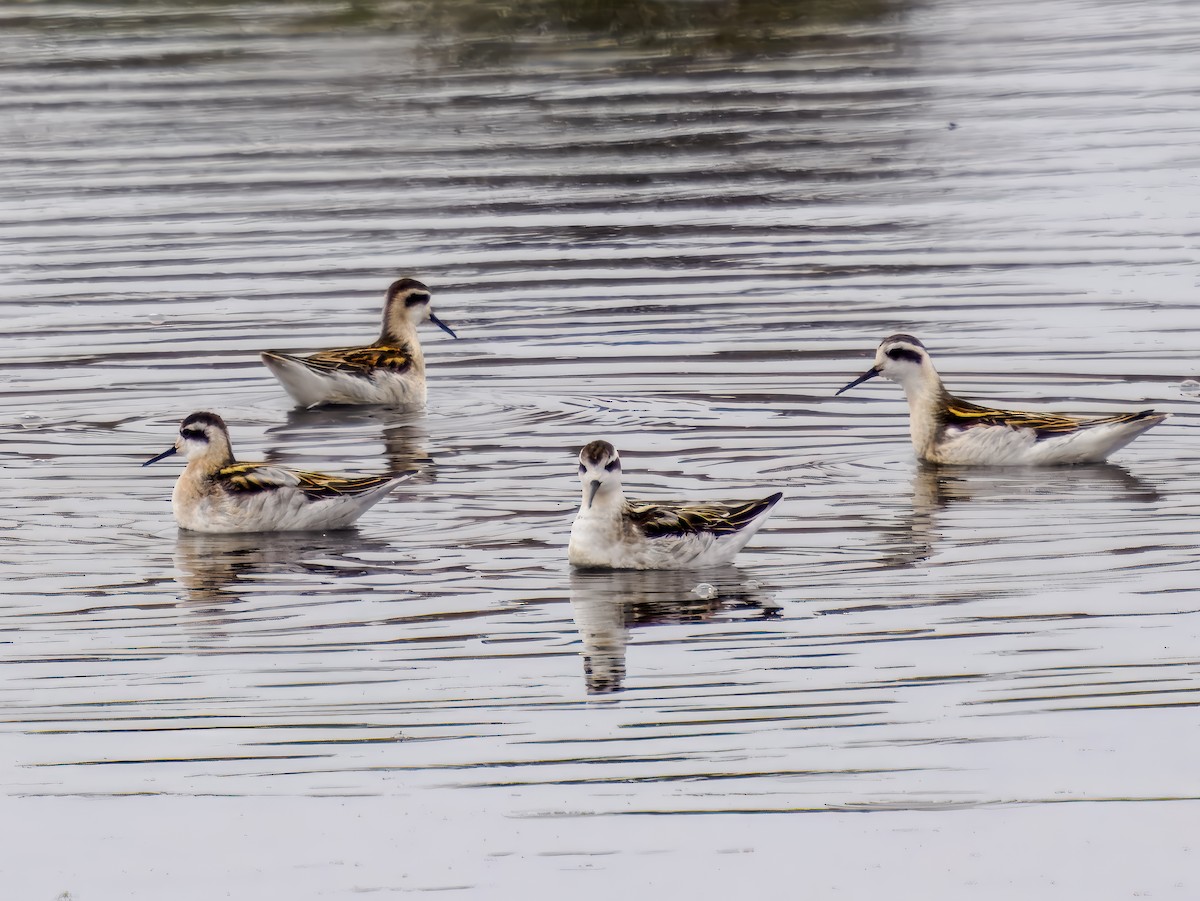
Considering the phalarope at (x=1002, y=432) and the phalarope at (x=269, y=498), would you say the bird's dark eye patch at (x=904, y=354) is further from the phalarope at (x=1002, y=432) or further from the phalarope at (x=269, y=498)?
the phalarope at (x=269, y=498)

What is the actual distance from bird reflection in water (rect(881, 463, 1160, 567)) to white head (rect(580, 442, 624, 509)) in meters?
1.80

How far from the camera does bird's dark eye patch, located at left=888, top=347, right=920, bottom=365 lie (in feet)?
57.8

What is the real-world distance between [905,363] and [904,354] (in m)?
0.07

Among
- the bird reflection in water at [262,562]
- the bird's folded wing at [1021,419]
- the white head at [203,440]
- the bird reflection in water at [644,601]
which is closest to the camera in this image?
the bird reflection in water at [644,601]

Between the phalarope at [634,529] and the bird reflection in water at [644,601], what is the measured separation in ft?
0.33

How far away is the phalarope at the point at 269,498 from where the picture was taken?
1531 cm

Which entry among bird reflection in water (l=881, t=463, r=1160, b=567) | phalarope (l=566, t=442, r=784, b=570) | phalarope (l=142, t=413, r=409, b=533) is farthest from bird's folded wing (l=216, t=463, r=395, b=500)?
bird reflection in water (l=881, t=463, r=1160, b=567)

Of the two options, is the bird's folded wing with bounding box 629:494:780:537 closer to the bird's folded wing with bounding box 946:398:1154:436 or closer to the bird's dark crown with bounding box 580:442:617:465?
the bird's dark crown with bounding box 580:442:617:465

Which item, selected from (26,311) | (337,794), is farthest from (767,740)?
(26,311)

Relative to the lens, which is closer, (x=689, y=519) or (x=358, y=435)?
(x=689, y=519)

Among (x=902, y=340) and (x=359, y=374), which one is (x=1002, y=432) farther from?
(x=359, y=374)

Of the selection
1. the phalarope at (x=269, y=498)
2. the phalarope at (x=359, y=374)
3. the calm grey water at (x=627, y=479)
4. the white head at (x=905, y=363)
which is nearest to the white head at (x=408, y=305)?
the phalarope at (x=359, y=374)

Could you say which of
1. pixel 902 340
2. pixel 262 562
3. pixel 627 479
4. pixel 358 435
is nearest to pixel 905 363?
pixel 902 340

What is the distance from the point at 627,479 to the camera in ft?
54.0
